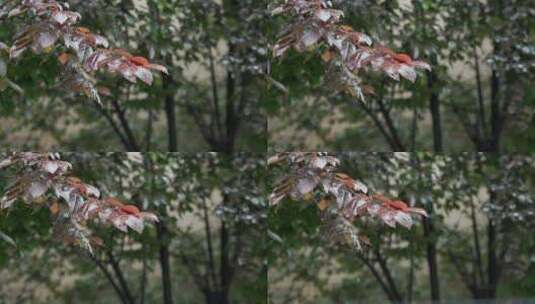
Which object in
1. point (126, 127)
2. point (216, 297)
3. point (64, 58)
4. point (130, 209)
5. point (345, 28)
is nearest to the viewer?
point (130, 209)

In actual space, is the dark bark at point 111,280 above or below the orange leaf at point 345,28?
below

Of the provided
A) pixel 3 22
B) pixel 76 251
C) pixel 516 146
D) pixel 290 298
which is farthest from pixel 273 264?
pixel 3 22

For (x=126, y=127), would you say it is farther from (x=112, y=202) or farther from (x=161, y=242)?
(x=161, y=242)

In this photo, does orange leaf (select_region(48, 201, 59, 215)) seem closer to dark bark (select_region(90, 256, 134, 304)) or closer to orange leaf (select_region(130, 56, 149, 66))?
dark bark (select_region(90, 256, 134, 304))

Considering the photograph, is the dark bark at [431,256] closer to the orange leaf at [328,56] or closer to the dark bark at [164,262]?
the orange leaf at [328,56]

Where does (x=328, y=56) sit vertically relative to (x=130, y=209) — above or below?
above

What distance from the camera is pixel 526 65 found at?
185 inches

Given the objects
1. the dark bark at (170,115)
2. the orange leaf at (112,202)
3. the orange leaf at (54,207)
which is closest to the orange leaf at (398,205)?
the dark bark at (170,115)

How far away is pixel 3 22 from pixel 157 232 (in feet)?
3.76

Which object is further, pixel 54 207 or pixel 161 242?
pixel 161 242

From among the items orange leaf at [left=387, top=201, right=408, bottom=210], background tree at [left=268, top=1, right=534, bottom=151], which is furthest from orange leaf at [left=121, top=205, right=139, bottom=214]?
orange leaf at [left=387, top=201, right=408, bottom=210]

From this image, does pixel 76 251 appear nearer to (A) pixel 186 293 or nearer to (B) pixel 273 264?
(A) pixel 186 293

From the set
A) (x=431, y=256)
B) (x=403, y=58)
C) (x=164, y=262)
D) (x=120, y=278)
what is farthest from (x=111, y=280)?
(x=403, y=58)

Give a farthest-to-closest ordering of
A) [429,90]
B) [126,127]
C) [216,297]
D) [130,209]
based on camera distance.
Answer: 1. [429,90]
2. [216,297]
3. [126,127]
4. [130,209]
